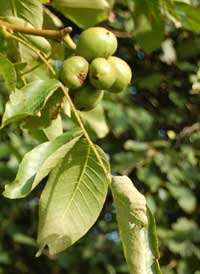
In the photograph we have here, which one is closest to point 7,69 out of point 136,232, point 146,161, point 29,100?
point 29,100

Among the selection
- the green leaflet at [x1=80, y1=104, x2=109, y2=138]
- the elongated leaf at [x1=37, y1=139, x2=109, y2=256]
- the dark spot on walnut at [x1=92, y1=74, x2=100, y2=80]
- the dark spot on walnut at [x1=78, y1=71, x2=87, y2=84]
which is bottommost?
the green leaflet at [x1=80, y1=104, x2=109, y2=138]

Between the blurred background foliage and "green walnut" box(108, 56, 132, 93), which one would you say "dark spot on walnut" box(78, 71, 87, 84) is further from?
the blurred background foliage

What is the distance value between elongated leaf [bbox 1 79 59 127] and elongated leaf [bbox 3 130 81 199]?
6cm

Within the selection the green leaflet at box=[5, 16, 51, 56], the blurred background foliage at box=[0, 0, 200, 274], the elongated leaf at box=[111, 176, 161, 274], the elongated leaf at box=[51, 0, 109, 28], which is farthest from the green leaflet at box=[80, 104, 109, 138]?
the blurred background foliage at box=[0, 0, 200, 274]

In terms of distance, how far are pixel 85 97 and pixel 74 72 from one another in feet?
0.18

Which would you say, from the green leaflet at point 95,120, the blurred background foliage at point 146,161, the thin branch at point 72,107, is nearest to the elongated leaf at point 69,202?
the thin branch at point 72,107

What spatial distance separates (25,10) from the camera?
134 centimetres

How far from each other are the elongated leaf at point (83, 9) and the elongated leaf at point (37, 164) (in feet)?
1.22

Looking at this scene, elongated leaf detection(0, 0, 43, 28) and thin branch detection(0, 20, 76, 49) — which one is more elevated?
thin branch detection(0, 20, 76, 49)

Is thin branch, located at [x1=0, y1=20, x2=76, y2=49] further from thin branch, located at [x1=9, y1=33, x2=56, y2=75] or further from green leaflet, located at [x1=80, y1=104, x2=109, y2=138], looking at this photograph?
green leaflet, located at [x1=80, y1=104, x2=109, y2=138]

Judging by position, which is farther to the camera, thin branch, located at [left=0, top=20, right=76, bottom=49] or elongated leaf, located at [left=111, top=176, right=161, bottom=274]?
thin branch, located at [left=0, top=20, right=76, bottom=49]

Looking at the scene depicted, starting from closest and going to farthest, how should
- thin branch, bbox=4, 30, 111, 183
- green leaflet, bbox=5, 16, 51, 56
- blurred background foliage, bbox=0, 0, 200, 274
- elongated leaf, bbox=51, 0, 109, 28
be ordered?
thin branch, bbox=4, 30, 111, 183 → green leaflet, bbox=5, 16, 51, 56 → elongated leaf, bbox=51, 0, 109, 28 → blurred background foliage, bbox=0, 0, 200, 274

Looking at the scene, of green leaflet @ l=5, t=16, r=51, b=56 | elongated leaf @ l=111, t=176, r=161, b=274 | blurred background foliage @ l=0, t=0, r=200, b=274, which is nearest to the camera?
elongated leaf @ l=111, t=176, r=161, b=274

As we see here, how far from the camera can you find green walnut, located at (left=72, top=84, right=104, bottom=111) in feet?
4.11
